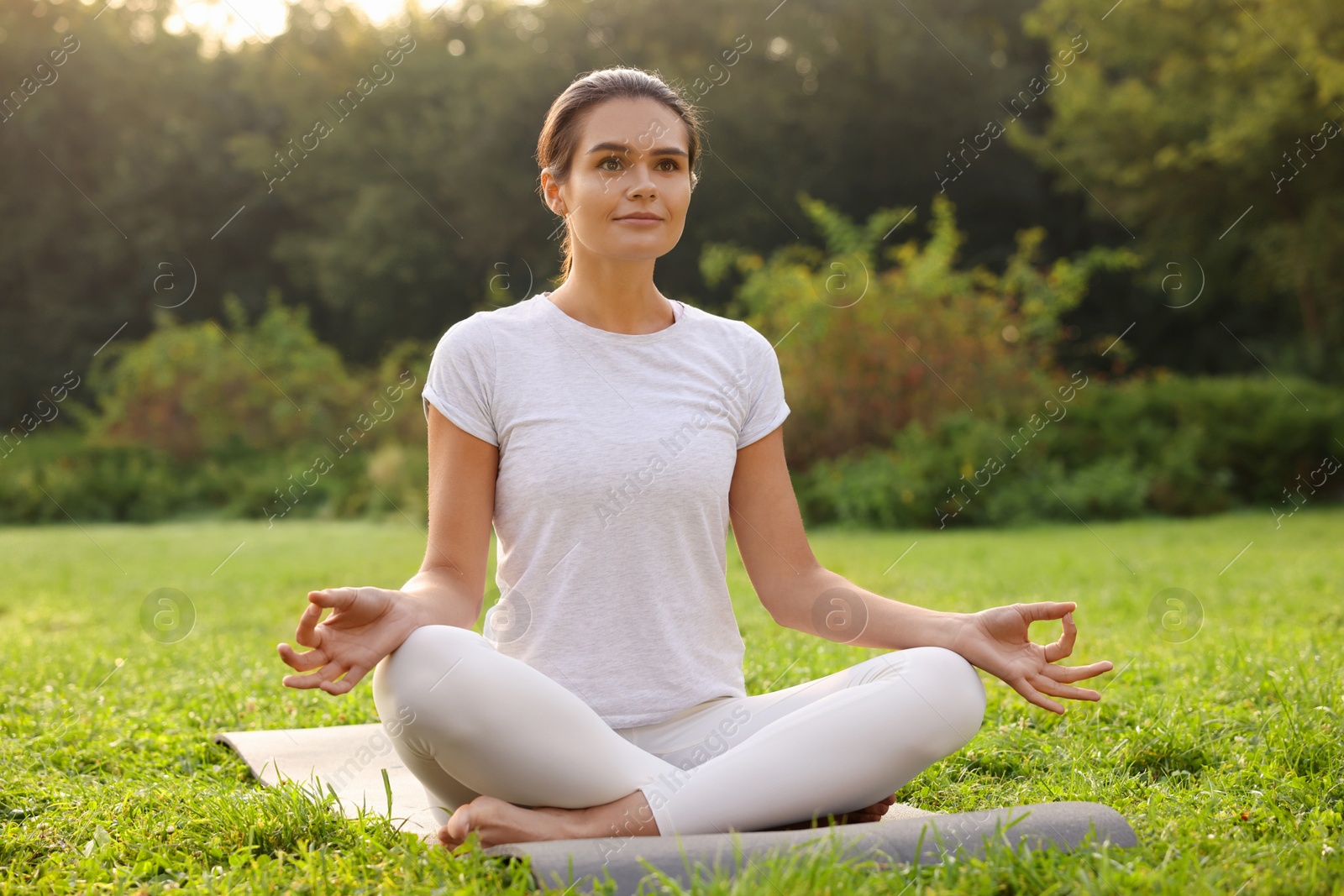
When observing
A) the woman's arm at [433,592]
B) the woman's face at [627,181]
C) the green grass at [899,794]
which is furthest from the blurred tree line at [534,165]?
the woman's arm at [433,592]

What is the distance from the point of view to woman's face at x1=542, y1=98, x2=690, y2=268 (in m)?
2.64

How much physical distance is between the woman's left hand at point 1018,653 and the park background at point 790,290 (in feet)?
1.35

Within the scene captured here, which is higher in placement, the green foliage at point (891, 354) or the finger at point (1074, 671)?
the green foliage at point (891, 354)

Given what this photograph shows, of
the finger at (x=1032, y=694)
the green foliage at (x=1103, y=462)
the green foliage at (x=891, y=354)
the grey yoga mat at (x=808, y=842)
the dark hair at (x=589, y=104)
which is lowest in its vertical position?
the grey yoga mat at (x=808, y=842)

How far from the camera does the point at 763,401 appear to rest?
9.24 ft

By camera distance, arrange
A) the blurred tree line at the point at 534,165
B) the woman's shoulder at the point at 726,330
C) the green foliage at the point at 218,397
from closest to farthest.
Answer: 1. the woman's shoulder at the point at 726,330
2. the green foliage at the point at 218,397
3. the blurred tree line at the point at 534,165

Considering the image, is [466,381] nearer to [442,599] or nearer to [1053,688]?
[442,599]

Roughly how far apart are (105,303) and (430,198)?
8676mm

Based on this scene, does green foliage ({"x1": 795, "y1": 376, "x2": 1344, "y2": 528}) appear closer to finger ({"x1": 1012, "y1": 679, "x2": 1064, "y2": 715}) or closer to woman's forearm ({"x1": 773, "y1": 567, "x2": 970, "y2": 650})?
woman's forearm ({"x1": 773, "y1": 567, "x2": 970, "y2": 650})

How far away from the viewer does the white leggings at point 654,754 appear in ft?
7.04

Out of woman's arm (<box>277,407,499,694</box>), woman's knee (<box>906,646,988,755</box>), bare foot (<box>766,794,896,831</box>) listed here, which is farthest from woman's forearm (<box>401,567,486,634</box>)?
woman's knee (<box>906,646,988,755</box>)

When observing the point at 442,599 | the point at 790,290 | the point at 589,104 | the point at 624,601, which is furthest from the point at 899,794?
the point at 790,290

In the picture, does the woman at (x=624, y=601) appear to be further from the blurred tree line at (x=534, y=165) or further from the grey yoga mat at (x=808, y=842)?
the blurred tree line at (x=534, y=165)

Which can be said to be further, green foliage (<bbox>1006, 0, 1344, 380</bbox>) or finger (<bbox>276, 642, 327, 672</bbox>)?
green foliage (<bbox>1006, 0, 1344, 380</bbox>)
